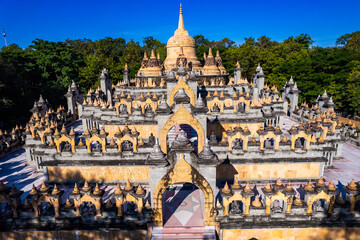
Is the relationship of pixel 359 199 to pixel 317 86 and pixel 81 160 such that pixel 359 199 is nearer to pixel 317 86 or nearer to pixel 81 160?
pixel 81 160

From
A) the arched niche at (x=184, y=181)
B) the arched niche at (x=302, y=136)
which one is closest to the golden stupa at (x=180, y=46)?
the arched niche at (x=302, y=136)

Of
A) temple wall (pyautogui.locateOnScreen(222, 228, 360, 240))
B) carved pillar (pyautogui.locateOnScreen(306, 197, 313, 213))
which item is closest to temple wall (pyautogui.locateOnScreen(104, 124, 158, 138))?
temple wall (pyautogui.locateOnScreen(222, 228, 360, 240))

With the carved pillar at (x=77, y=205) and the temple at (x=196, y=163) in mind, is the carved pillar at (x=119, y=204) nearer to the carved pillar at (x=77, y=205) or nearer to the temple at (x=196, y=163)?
the temple at (x=196, y=163)

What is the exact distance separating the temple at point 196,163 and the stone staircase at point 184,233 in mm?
196

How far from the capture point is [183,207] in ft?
43.0

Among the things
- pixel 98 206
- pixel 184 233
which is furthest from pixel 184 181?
pixel 98 206

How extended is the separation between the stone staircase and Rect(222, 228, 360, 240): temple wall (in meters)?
0.76

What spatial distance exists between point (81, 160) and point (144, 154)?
14.1 ft

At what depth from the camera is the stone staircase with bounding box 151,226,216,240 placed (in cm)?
1104

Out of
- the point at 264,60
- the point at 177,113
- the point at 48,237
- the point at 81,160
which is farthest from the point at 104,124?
the point at 264,60

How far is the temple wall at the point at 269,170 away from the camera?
53.7ft

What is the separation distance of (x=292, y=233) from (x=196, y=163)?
18.6ft

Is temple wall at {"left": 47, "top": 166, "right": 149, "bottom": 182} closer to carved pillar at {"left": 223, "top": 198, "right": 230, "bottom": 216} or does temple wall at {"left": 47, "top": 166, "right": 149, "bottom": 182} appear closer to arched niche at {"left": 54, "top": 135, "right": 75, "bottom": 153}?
arched niche at {"left": 54, "top": 135, "right": 75, "bottom": 153}

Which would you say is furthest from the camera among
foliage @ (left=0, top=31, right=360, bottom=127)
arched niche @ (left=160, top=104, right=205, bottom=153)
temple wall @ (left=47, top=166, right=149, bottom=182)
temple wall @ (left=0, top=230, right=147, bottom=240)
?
foliage @ (left=0, top=31, right=360, bottom=127)
